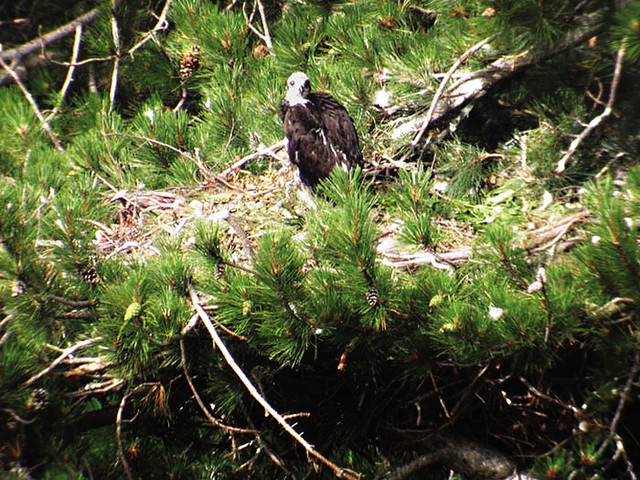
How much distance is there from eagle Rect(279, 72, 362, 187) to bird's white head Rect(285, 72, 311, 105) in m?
0.04

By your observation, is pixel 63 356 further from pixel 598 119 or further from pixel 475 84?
pixel 475 84

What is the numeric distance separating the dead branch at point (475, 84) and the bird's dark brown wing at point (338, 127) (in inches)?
10.0

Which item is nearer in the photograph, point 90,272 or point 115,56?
point 90,272

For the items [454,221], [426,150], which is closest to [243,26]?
[426,150]

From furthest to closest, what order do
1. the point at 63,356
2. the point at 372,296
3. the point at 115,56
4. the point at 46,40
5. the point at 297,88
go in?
the point at 46,40
the point at 115,56
the point at 297,88
the point at 63,356
the point at 372,296

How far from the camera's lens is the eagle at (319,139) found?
171 inches

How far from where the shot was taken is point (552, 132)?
13.1 feet

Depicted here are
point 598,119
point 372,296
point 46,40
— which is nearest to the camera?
point 372,296

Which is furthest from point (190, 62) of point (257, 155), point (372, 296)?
point (372, 296)

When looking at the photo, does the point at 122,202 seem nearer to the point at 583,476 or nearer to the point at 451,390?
the point at 451,390

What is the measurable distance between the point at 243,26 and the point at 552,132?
6.37ft

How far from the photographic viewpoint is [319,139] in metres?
4.35

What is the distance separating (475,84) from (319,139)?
2.56 ft

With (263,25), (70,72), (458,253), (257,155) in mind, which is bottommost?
(257,155)
